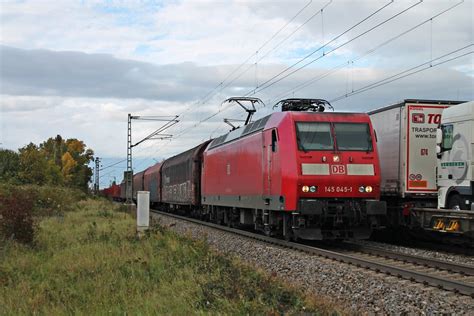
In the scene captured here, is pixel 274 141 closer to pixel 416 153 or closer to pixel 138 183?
pixel 416 153

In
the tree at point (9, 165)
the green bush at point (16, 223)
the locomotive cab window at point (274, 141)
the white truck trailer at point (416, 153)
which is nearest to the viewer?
the green bush at point (16, 223)

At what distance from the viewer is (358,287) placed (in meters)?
8.91

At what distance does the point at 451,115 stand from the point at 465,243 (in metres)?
3.37

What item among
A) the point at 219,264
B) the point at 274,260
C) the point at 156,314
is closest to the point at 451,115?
the point at 274,260

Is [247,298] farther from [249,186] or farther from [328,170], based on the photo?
[249,186]

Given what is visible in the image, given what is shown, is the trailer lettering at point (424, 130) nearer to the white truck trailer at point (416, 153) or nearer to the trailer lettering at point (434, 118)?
the white truck trailer at point (416, 153)

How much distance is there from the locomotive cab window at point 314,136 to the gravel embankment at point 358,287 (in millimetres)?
2717

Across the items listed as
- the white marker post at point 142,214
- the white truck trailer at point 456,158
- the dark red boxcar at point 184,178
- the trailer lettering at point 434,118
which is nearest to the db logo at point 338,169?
the white truck trailer at point 456,158

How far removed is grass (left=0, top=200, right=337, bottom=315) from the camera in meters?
6.70

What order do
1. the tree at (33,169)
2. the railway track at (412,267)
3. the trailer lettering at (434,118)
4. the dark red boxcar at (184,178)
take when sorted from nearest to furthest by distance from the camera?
1. the railway track at (412,267)
2. the trailer lettering at (434,118)
3. the dark red boxcar at (184,178)
4. the tree at (33,169)

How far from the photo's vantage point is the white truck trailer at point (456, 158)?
13.6 meters

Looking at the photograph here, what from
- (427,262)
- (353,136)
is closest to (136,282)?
(427,262)

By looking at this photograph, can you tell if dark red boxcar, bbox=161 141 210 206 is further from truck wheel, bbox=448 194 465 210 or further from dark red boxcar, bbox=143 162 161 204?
truck wheel, bbox=448 194 465 210

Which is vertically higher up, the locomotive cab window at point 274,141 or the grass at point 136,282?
the locomotive cab window at point 274,141
